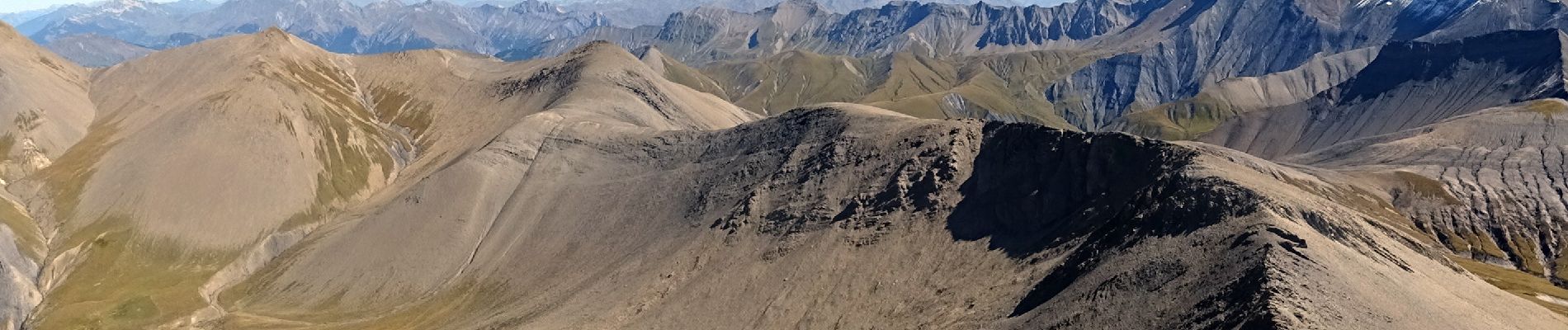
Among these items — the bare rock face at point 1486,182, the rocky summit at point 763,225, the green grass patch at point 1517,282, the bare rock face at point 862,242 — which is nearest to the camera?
the bare rock face at point 862,242

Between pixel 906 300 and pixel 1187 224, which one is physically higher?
pixel 1187 224

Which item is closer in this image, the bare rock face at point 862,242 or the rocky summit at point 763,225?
the bare rock face at point 862,242

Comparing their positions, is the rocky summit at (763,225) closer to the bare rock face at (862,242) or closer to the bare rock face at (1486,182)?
the bare rock face at (862,242)

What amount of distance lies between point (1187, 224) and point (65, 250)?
17145cm

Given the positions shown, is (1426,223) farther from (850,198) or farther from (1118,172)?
(850,198)

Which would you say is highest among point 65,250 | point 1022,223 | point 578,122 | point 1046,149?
point 1046,149

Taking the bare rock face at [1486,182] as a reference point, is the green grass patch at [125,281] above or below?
below

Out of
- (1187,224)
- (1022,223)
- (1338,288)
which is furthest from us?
(1022,223)

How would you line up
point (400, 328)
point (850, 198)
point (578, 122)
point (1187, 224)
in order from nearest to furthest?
point (1187, 224), point (850, 198), point (400, 328), point (578, 122)

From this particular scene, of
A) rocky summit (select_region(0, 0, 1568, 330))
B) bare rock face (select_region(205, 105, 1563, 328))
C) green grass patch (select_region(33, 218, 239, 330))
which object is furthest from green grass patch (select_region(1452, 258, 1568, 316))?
green grass patch (select_region(33, 218, 239, 330))

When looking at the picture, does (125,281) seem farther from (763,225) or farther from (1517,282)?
(1517,282)

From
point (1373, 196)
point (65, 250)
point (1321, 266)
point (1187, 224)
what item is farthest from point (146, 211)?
point (1373, 196)

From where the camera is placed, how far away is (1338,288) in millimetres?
65500

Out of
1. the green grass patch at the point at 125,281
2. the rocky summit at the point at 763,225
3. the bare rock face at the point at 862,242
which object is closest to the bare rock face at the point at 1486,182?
the rocky summit at the point at 763,225
